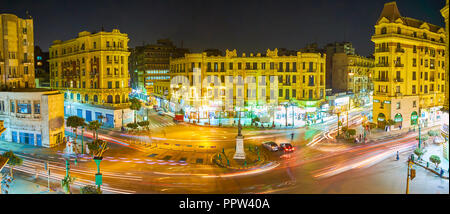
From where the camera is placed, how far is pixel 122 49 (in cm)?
6850

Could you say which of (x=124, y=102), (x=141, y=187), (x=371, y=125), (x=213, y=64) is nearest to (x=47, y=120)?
(x=124, y=102)

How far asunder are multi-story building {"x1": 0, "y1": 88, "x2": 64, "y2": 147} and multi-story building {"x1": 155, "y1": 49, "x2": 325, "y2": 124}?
101 feet

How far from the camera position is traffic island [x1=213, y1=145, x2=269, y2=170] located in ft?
125

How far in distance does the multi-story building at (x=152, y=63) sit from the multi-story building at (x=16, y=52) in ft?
160

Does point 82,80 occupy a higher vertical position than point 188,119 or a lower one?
higher

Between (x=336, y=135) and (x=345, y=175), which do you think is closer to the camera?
(x=345, y=175)

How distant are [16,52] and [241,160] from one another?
2047 inches

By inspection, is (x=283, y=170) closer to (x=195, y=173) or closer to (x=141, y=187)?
(x=195, y=173)

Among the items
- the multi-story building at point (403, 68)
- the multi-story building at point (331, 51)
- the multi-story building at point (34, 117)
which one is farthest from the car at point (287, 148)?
the multi-story building at point (331, 51)

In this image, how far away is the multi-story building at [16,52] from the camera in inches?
2458

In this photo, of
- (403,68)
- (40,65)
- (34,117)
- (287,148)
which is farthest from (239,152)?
(40,65)

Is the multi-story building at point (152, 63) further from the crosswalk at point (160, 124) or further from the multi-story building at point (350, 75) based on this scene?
the multi-story building at point (350, 75)

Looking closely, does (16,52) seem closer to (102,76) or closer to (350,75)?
(102,76)

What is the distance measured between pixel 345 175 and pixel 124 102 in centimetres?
4965
